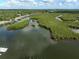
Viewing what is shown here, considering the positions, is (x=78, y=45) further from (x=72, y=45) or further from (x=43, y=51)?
(x=43, y=51)

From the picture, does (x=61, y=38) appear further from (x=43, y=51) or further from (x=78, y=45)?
(x=43, y=51)

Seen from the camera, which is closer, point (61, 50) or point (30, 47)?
point (61, 50)

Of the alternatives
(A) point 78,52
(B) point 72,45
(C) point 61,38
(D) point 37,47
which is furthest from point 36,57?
(C) point 61,38

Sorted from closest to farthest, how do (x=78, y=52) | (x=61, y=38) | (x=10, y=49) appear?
1. (x=78, y=52)
2. (x=10, y=49)
3. (x=61, y=38)

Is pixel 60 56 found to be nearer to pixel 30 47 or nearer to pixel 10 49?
pixel 30 47

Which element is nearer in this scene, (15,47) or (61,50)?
(61,50)

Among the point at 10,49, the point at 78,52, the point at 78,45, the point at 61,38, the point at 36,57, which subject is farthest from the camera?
the point at 61,38

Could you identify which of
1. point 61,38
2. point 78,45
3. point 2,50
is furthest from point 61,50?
point 2,50

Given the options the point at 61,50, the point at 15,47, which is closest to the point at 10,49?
the point at 15,47

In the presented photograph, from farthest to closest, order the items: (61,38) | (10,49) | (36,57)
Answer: (61,38) → (10,49) → (36,57)
